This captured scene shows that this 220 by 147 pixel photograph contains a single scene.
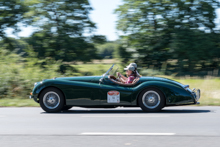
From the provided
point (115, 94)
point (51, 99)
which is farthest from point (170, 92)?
point (51, 99)

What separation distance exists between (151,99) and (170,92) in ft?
1.63

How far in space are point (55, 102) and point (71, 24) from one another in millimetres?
19168

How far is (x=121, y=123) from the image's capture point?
7168 millimetres

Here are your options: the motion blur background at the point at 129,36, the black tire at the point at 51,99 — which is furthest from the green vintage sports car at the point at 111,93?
the motion blur background at the point at 129,36

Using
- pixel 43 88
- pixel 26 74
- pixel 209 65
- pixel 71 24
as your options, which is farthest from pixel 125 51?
pixel 43 88

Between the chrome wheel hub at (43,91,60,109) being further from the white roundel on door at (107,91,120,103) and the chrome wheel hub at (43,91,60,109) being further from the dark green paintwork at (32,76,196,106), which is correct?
the white roundel on door at (107,91,120,103)

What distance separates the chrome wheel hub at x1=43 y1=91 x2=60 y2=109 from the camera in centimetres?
903

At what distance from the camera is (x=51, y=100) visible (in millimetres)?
9047

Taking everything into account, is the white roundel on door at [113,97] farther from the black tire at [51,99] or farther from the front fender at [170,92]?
the black tire at [51,99]

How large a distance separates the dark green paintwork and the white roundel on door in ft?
0.25

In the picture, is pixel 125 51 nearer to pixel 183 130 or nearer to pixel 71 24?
pixel 71 24

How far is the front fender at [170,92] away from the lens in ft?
28.2

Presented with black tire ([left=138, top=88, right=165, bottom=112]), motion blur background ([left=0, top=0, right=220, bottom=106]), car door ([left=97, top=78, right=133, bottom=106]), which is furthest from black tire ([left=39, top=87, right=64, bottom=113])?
motion blur background ([left=0, top=0, right=220, bottom=106])

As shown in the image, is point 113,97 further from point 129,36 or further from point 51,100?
point 129,36
